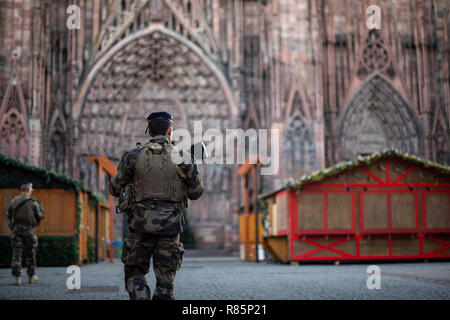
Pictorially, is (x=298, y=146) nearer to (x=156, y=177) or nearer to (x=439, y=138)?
(x=439, y=138)

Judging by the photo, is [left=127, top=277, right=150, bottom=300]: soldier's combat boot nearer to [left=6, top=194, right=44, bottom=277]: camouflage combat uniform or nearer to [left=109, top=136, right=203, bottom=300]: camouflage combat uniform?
[left=109, top=136, right=203, bottom=300]: camouflage combat uniform

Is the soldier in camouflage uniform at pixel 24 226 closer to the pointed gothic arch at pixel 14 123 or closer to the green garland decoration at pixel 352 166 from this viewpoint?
the green garland decoration at pixel 352 166

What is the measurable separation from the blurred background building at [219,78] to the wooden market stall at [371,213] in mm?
11098

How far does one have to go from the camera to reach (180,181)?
462 centimetres

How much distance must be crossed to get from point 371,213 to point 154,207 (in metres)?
11.6

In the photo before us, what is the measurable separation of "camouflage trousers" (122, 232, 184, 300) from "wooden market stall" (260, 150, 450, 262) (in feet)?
35.2

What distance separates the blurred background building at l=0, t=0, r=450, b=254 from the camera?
27641 millimetres

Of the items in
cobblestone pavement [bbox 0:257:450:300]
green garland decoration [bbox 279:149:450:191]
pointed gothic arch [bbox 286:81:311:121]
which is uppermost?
pointed gothic arch [bbox 286:81:311:121]

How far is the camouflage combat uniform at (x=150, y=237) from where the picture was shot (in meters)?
4.44

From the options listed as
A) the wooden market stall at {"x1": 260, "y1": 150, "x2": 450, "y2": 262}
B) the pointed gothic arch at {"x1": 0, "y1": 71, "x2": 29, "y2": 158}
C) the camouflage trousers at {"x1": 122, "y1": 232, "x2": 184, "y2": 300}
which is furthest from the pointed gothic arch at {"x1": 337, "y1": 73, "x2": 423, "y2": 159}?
the camouflage trousers at {"x1": 122, "y1": 232, "x2": 184, "y2": 300}

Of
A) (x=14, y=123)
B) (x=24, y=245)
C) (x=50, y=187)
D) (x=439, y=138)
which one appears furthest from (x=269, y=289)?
(x=439, y=138)

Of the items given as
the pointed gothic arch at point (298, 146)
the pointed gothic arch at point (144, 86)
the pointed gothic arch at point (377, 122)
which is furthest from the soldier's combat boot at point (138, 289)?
the pointed gothic arch at point (377, 122)

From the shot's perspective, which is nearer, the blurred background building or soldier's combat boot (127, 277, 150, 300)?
soldier's combat boot (127, 277, 150, 300)

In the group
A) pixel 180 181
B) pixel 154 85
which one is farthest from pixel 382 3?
pixel 180 181
